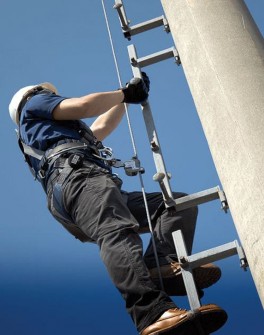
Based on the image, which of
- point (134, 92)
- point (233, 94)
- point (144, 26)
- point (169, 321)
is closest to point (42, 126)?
point (134, 92)

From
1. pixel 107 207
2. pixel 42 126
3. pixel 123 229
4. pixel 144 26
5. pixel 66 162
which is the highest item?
pixel 144 26

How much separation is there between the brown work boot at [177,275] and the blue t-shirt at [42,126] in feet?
5.00

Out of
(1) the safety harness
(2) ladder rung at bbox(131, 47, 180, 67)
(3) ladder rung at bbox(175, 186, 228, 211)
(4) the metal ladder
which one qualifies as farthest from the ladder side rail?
(2) ladder rung at bbox(131, 47, 180, 67)

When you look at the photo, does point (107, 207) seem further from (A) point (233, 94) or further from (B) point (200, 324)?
(A) point (233, 94)

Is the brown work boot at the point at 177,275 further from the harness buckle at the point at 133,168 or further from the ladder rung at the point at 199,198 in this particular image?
the harness buckle at the point at 133,168

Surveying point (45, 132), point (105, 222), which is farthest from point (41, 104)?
point (105, 222)

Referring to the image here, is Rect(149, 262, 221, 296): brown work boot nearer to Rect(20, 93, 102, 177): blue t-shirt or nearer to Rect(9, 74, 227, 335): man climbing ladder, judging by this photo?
Rect(9, 74, 227, 335): man climbing ladder

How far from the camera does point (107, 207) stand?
21.2 feet

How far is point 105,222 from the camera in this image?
638 centimetres

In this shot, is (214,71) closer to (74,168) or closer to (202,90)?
(202,90)

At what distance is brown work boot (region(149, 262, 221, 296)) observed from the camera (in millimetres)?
6656

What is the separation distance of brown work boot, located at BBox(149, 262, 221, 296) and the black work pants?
0.13 metres

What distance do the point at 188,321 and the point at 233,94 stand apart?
5.09ft

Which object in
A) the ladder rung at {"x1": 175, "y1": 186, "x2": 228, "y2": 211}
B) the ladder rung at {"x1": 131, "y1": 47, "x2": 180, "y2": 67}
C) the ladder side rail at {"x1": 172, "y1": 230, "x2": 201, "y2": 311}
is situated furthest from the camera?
the ladder rung at {"x1": 131, "y1": 47, "x2": 180, "y2": 67}
